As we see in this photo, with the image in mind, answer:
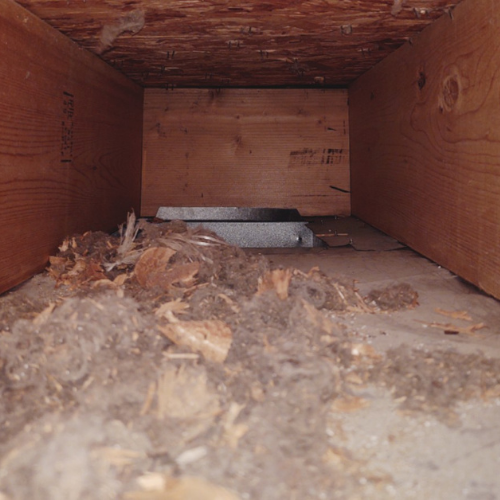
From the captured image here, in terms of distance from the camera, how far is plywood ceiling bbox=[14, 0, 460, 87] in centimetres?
142

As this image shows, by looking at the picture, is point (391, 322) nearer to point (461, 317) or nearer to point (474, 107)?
point (461, 317)

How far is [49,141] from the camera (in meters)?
1.60

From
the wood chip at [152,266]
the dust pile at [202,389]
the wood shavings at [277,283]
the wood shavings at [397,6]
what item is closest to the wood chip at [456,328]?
the dust pile at [202,389]

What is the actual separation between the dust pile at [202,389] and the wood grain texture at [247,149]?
1.43 m

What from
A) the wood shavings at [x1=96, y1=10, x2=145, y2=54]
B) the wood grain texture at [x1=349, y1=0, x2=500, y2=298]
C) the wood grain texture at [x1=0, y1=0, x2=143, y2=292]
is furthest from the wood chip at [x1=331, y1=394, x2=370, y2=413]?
the wood shavings at [x1=96, y1=10, x2=145, y2=54]

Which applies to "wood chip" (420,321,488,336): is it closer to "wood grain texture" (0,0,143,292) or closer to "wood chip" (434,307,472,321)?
"wood chip" (434,307,472,321)

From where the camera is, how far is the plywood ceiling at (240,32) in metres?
1.42

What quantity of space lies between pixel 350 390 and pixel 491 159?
0.75 meters

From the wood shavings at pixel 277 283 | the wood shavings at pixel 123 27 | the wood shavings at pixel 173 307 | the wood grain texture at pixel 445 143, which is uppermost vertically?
the wood shavings at pixel 123 27

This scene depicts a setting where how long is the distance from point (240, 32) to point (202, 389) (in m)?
1.25

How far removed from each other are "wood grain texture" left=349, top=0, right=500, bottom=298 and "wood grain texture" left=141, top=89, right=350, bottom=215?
0.39m

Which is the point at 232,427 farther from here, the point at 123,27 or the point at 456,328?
→ the point at 123,27

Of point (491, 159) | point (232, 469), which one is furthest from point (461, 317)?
point (232, 469)

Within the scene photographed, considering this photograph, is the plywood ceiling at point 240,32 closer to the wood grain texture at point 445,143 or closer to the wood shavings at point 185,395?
the wood grain texture at point 445,143
